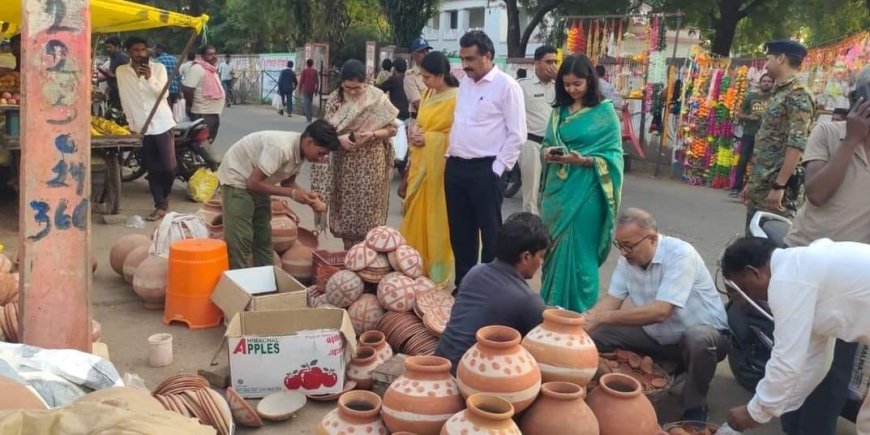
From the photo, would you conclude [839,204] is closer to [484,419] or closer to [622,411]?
[622,411]

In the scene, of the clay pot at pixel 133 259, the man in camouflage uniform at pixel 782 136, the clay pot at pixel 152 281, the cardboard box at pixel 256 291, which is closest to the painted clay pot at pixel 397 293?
the cardboard box at pixel 256 291

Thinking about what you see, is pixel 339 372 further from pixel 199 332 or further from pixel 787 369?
pixel 787 369

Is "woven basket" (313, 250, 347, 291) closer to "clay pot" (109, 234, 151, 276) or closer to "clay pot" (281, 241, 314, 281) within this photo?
"clay pot" (281, 241, 314, 281)

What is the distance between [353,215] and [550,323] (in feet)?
9.71

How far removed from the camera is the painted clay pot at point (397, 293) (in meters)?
4.25

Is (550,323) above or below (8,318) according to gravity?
above

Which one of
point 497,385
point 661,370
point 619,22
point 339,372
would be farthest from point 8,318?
point 619,22

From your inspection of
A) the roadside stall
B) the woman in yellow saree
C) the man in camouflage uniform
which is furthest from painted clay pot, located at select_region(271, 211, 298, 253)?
the man in camouflage uniform

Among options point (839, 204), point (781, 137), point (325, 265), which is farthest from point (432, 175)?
point (839, 204)

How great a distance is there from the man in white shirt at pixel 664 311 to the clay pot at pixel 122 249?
3355 mm

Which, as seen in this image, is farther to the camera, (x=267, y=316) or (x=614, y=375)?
(x=267, y=316)

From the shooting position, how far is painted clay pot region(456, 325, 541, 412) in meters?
2.51

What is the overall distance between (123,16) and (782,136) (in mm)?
5650

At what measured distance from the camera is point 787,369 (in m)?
2.45
